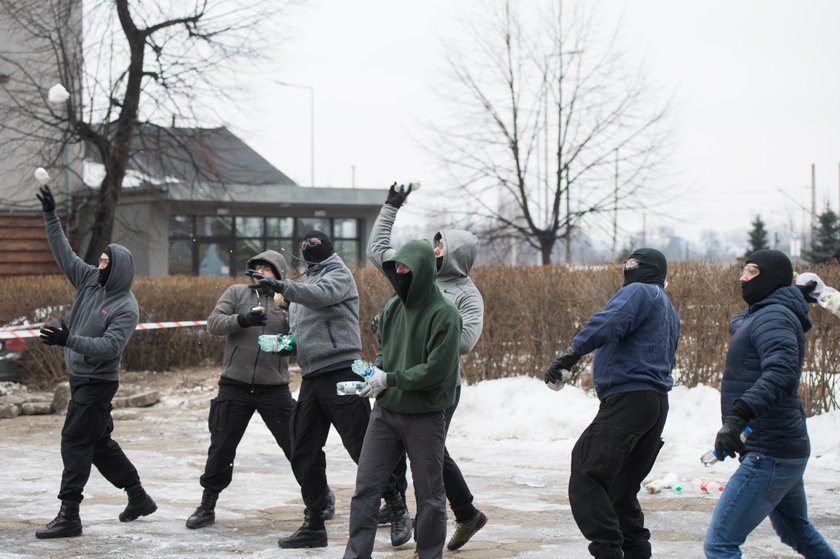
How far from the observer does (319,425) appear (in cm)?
671

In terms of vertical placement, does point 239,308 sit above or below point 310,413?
above

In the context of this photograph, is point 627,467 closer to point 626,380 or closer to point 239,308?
point 626,380

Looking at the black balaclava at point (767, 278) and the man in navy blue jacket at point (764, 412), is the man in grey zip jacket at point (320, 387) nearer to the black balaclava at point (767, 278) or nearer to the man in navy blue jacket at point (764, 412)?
the man in navy blue jacket at point (764, 412)

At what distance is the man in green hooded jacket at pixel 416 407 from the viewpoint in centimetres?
546

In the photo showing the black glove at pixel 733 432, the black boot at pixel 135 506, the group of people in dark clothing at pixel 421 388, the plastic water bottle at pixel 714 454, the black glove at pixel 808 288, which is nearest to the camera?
the black glove at pixel 733 432

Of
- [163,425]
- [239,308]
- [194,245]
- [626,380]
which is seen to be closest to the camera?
[626,380]

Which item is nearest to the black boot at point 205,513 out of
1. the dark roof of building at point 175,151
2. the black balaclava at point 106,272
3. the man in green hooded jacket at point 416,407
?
the black balaclava at point 106,272

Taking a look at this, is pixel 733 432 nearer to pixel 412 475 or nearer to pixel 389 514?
pixel 412 475

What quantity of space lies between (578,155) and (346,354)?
62.5 ft

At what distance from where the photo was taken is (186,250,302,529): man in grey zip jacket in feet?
23.2

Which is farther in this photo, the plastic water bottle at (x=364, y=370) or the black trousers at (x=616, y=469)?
the plastic water bottle at (x=364, y=370)

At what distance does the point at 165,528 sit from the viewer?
22.9 ft

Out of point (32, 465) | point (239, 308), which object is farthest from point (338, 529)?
point (32, 465)

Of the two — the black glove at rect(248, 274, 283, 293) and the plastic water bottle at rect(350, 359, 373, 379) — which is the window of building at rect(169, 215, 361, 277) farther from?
the plastic water bottle at rect(350, 359, 373, 379)
